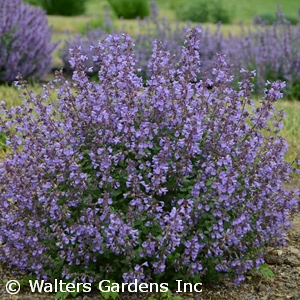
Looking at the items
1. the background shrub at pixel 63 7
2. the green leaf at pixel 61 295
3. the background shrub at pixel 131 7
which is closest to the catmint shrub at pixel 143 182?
the green leaf at pixel 61 295

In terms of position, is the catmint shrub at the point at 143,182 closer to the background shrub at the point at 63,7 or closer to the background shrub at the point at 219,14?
the background shrub at the point at 219,14

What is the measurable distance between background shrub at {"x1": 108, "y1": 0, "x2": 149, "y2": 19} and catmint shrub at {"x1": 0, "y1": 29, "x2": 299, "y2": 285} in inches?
570

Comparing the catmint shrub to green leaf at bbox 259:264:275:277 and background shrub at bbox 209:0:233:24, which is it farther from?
background shrub at bbox 209:0:233:24

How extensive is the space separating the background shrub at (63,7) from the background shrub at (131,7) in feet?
4.06

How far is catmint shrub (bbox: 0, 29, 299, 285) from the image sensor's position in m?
2.78

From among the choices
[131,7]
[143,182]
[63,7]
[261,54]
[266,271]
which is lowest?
[266,271]

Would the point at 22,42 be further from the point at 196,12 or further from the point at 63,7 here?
the point at 63,7

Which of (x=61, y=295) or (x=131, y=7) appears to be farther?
(x=131, y=7)

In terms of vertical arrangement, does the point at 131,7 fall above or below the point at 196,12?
below

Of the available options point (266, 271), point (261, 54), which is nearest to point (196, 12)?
point (261, 54)

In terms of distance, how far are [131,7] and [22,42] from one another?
32.1ft

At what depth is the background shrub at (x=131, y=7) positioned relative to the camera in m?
17.2

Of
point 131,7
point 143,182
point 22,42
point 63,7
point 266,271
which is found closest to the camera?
point 143,182

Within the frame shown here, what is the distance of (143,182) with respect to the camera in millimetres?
2738
